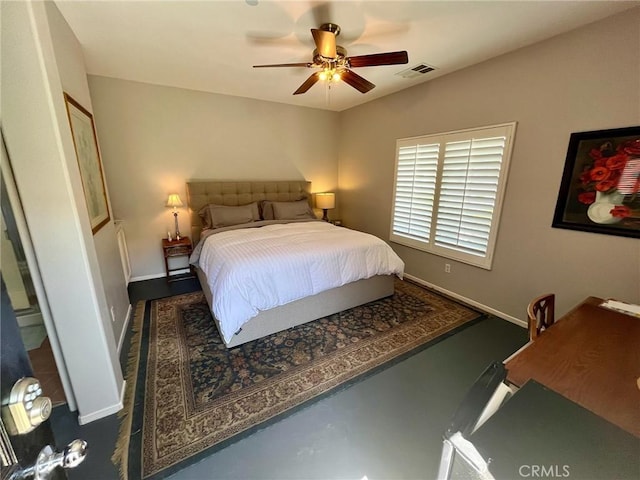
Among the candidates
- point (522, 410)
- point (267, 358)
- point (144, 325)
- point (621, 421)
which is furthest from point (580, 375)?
point (144, 325)

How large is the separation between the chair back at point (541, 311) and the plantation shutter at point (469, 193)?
1.34 meters

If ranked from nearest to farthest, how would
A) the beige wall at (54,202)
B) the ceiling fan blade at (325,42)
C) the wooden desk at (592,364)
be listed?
1. the wooden desk at (592,364)
2. the beige wall at (54,202)
3. the ceiling fan blade at (325,42)

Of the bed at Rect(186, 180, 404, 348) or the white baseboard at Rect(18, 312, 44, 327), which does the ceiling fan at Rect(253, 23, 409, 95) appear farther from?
the white baseboard at Rect(18, 312, 44, 327)

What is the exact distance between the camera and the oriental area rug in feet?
5.11

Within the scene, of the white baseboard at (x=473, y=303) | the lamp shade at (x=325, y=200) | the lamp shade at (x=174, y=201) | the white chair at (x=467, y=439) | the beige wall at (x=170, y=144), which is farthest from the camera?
the lamp shade at (x=325, y=200)

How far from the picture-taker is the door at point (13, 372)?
Answer: 0.47 m

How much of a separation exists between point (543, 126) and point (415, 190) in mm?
1458

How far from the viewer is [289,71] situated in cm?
299

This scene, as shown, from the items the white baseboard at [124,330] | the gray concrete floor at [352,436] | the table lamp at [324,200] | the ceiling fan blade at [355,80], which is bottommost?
the gray concrete floor at [352,436]

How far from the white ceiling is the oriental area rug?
2625 millimetres

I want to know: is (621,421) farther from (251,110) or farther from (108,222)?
(251,110)

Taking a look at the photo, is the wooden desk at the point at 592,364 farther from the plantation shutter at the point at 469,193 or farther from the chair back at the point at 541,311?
the plantation shutter at the point at 469,193

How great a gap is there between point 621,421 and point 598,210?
192 centimetres

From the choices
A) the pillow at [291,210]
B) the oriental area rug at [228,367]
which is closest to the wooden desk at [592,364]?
the oriental area rug at [228,367]
